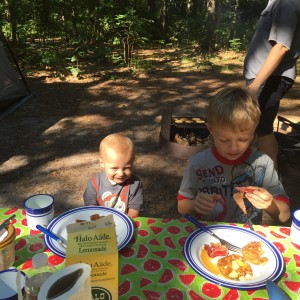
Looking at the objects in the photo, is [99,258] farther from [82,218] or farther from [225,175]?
[225,175]

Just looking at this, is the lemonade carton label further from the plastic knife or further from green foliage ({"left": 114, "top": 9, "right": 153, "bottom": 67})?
green foliage ({"left": 114, "top": 9, "right": 153, "bottom": 67})

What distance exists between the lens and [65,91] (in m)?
7.50

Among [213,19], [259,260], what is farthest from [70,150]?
[213,19]

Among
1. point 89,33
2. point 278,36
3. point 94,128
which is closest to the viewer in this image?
point 278,36

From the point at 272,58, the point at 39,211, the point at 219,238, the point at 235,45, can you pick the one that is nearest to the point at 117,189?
the point at 39,211

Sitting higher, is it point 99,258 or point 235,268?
point 99,258

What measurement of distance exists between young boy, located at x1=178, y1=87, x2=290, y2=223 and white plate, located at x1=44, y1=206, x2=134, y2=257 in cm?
41

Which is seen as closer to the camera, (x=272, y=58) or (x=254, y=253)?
(x=254, y=253)

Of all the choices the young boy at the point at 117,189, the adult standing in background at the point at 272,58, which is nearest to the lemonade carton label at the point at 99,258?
the young boy at the point at 117,189

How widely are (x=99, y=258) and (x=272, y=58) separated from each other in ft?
7.94

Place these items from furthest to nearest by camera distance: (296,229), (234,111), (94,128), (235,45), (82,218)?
(235,45) < (94,128) < (234,111) < (82,218) < (296,229)

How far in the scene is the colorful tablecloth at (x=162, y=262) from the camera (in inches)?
45.9

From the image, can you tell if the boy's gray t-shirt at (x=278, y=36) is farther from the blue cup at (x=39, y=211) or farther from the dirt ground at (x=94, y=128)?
the blue cup at (x=39, y=211)

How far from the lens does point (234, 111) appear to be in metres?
1.68
